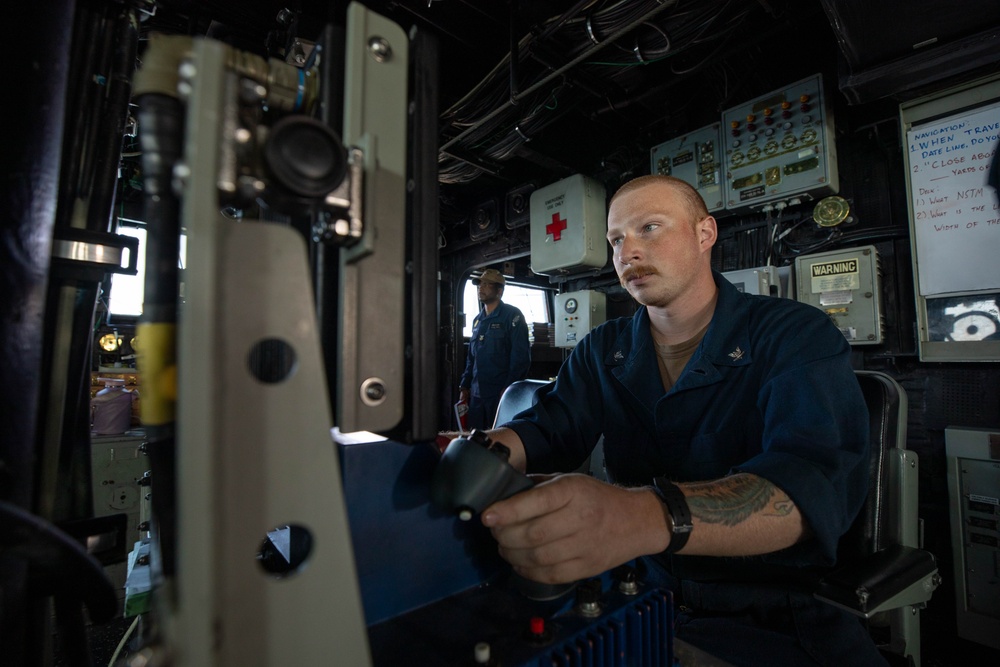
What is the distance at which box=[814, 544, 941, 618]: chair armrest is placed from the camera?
809 mm

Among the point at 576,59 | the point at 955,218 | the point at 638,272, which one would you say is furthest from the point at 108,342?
the point at 955,218

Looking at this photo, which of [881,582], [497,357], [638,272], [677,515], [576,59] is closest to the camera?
[677,515]

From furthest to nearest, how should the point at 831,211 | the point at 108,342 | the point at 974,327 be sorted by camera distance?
1. the point at 108,342
2. the point at 831,211
3. the point at 974,327

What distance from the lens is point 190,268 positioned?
1.09ft

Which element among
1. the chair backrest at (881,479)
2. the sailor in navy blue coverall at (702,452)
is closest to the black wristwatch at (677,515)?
the sailor in navy blue coverall at (702,452)

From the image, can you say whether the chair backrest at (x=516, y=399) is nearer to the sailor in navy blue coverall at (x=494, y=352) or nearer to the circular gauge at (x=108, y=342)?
the sailor in navy blue coverall at (x=494, y=352)

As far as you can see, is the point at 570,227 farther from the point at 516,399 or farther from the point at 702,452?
the point at 702,452

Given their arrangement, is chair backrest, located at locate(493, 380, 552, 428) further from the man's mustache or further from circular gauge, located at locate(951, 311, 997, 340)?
circular gauge, located at locate(951, 311, 997, 340)

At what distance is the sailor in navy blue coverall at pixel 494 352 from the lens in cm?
412

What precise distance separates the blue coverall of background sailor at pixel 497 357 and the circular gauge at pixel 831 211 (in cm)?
235

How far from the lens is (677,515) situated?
0.66 metres

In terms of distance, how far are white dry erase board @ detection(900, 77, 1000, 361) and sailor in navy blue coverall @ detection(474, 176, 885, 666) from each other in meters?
1.50

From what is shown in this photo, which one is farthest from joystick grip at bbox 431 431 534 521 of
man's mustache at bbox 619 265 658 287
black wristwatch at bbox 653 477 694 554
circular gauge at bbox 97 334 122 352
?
circular gauge at bbox 97 334 122 352

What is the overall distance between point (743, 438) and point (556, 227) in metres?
2.58
